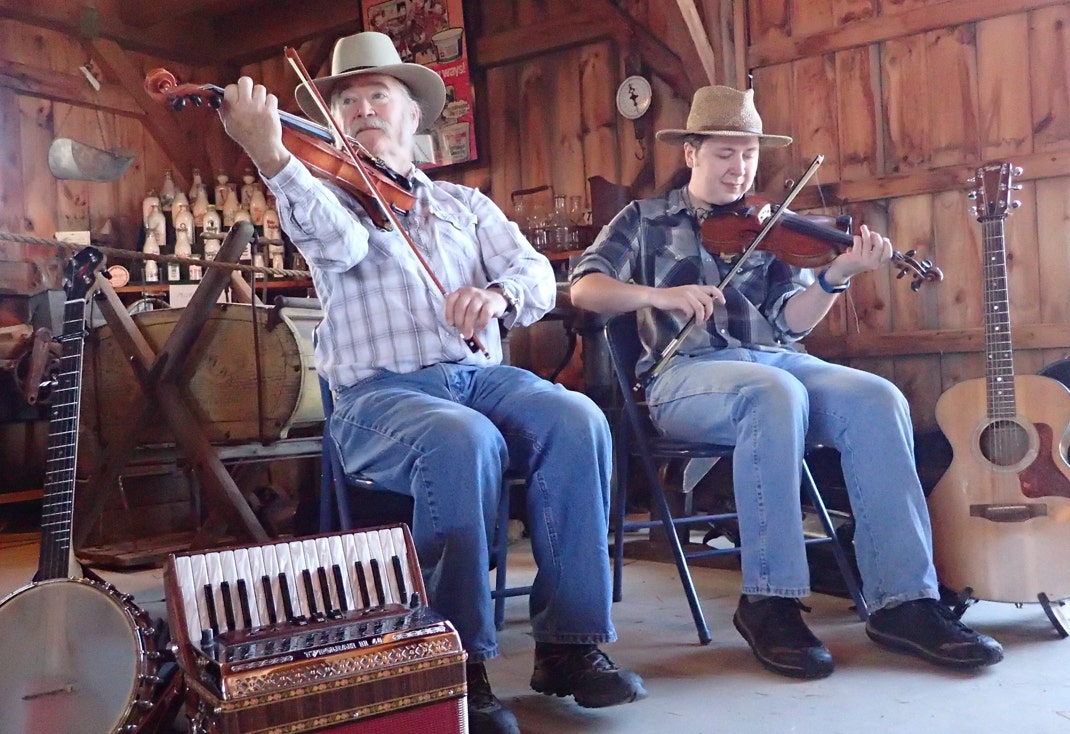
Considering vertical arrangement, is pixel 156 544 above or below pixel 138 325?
below

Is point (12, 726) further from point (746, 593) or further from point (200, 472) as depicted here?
point (200, 472)

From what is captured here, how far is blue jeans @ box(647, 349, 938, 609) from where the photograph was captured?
1775mm

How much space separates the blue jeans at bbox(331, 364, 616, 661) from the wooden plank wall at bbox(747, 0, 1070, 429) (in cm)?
203

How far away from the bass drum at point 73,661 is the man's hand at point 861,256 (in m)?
1.53

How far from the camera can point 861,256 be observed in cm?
205

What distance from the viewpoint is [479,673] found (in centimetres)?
144

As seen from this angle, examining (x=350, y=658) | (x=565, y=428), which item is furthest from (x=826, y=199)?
(x=350, y=658)

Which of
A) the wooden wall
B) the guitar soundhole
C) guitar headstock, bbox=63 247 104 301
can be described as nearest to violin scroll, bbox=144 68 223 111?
guitar headstock, bbox=63 247 104 301

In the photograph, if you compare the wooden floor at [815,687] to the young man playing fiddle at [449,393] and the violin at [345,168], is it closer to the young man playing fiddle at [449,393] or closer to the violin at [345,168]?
the young man playing fiddle at [449,393]

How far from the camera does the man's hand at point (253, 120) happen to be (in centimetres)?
141

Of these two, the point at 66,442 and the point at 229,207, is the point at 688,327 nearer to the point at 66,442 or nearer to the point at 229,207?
the point at 66,442

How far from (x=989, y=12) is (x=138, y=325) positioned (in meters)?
2.90

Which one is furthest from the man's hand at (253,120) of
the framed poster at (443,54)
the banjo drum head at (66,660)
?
the framed poster at (443,54)

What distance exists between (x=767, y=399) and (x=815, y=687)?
52 centimetres
